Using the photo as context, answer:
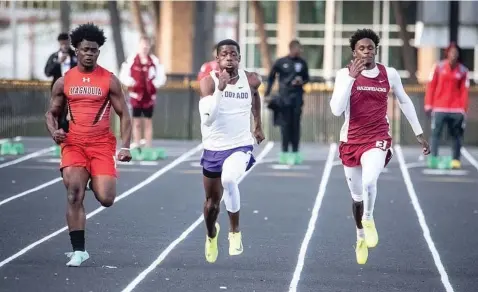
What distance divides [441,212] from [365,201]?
478cm

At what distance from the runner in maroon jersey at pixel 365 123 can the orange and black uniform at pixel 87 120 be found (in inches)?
73.4

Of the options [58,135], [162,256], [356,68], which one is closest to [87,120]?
[58,135]

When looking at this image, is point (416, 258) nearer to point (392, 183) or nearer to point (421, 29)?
point (392, 183)

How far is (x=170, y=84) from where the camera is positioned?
29.7 metres

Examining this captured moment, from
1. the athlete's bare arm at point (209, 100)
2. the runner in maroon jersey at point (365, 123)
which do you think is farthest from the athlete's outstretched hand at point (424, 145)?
the athlete's bare arm at point (209, 100)

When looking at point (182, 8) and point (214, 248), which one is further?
point (182, 8)

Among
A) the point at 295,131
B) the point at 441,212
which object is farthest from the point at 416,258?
the point at 295,131

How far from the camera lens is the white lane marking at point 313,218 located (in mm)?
10742

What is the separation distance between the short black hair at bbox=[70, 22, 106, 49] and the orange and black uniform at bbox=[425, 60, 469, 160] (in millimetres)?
11125

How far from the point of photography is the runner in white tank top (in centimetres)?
1105

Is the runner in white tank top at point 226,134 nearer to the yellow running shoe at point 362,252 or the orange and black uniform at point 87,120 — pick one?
the orange and black uniform at point 87,120

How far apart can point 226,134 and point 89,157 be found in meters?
1.11

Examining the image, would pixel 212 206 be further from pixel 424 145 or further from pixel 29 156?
pixel 29 156

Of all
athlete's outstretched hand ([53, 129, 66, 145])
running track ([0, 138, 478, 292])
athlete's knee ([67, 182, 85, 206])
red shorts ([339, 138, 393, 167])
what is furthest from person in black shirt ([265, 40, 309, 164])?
athlete's outstretched hand ([53, 129, 66, 145])
